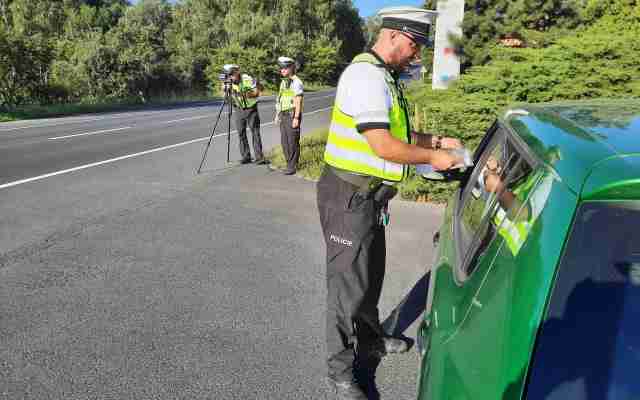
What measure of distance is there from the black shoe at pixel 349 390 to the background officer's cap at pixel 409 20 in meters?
1.74

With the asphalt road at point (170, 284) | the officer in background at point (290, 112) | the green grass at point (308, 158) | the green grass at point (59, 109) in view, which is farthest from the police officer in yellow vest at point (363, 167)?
the green grass at point (59, 109)

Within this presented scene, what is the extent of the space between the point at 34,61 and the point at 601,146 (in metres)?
26.3

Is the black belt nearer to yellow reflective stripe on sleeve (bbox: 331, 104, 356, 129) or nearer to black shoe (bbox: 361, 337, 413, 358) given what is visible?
yellow reflective stripe on sleeve (bbox: 331, 104, 356, 129)

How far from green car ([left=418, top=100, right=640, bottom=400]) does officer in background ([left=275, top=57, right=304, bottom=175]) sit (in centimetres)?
678

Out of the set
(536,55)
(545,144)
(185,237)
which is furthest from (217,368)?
(536,55)

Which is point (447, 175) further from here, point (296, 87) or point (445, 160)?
point (296, 87)

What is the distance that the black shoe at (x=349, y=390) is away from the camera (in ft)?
8.48

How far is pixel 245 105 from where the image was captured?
902 cm

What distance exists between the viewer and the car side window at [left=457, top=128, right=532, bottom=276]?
1618 millimetres

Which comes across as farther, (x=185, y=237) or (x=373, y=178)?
(x=185, y=237)

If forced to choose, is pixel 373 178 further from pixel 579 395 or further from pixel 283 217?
pixel 283 217

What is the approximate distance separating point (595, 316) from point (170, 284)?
339 centimetres

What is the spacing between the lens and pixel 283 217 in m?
5.96

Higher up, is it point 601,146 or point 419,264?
point 601,146
